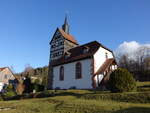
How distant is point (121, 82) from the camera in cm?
2039

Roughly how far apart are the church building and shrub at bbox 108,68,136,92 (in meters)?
7.42

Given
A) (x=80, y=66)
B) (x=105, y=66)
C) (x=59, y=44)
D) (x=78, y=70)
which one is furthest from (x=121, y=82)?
(x=59, y=44)

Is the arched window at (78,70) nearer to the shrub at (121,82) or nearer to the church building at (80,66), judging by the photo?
the church building at (80,66)

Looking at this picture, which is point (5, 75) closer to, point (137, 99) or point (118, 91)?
point (118, 91)

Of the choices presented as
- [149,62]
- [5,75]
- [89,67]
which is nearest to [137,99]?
[89,67]

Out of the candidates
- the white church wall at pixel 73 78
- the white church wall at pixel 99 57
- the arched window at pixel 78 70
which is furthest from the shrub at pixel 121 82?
the arched window at pixel 78 70

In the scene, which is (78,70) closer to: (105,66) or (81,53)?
(81,53)

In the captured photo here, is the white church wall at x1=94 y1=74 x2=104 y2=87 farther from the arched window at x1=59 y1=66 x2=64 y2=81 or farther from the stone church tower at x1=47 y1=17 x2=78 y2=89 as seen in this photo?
the stone church tower at x1=47 y1=17 x2=78 y2=89

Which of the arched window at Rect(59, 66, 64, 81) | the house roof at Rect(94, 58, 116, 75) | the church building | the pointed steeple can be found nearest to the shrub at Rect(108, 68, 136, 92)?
the church building

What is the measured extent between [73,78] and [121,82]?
46.4 feet

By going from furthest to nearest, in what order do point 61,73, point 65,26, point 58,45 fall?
point 65,26 → point 58,45 → point 61,73

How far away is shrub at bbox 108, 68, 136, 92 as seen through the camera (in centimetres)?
2033

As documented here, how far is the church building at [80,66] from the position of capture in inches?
1190

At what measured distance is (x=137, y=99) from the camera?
52.3 ft
